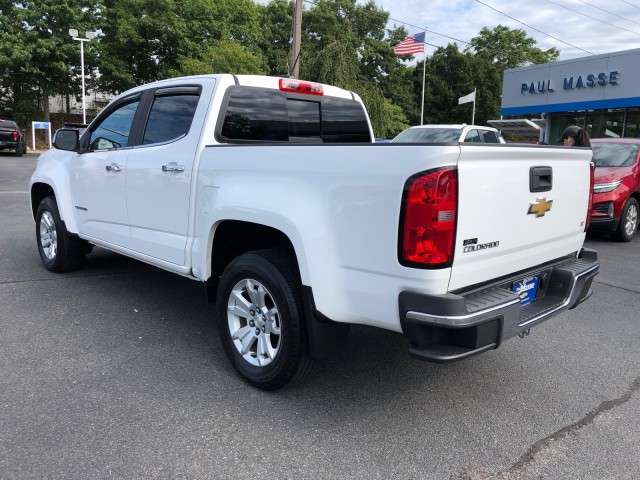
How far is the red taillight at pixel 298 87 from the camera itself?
4.20m

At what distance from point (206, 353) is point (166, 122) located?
5.95 feet

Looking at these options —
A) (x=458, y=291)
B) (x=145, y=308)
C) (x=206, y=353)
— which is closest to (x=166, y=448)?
(x=206, y=353)

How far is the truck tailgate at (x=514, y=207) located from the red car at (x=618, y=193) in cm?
568

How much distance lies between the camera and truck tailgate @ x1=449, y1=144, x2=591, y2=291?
2.56m

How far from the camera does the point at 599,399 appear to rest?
132 inches

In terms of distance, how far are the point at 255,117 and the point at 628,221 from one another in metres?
7.43

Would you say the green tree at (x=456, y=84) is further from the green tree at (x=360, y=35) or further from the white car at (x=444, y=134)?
the white car at (x=444, y=134)

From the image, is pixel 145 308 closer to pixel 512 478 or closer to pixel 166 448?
pixel 166 448

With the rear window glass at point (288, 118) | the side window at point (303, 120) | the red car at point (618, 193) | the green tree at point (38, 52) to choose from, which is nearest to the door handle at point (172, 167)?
the rear window glass at point (288, 118)

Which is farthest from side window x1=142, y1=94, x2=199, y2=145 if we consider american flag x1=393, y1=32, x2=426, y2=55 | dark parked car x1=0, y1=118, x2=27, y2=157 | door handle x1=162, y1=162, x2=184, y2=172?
dark parked car x1=0, y1=118, x2=27, y2=157

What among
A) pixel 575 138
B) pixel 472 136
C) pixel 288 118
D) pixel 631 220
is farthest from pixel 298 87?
pixel 472 136

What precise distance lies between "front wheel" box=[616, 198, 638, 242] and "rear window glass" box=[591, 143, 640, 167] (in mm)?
695

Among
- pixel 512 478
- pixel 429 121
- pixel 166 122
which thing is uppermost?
pixel 429 121

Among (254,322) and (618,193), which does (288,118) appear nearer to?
(254,322)
